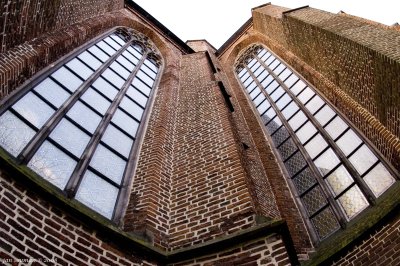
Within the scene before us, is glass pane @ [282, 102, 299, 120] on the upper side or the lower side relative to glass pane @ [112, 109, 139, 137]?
upper

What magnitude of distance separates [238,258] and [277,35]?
1056cm

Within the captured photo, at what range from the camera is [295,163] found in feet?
26.0

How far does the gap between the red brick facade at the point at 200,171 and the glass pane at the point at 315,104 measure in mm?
261

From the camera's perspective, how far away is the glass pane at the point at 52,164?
14.9 ft

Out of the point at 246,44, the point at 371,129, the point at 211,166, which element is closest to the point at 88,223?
the point at 211,166

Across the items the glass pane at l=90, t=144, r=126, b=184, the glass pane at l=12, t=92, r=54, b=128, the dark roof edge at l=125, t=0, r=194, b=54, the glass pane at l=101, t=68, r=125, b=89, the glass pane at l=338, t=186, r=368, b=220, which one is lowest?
the glass pane at l=338, t=186, r=368, b=220

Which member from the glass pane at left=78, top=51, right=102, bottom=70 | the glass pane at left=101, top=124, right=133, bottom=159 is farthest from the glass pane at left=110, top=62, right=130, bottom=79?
the glass pane at left=101, top=124, right=133, bottom=159

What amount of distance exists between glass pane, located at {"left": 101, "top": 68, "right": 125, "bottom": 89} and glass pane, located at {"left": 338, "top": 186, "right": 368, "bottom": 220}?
5.11 metres

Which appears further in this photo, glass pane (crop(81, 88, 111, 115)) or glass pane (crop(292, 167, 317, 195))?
glass pane (crop(292, 167, 317, 195))

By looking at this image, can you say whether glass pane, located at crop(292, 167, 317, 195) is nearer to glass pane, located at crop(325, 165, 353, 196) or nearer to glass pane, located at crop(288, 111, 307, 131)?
glass pane, located at crop(325, 165, 353, 196)

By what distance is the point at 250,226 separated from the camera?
13.8ft

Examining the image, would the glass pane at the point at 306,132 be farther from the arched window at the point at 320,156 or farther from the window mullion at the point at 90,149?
the window mullion at the point at 90,149

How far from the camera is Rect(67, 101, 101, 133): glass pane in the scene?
6.07 metres

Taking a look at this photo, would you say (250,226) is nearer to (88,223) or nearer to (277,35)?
(88,223)
